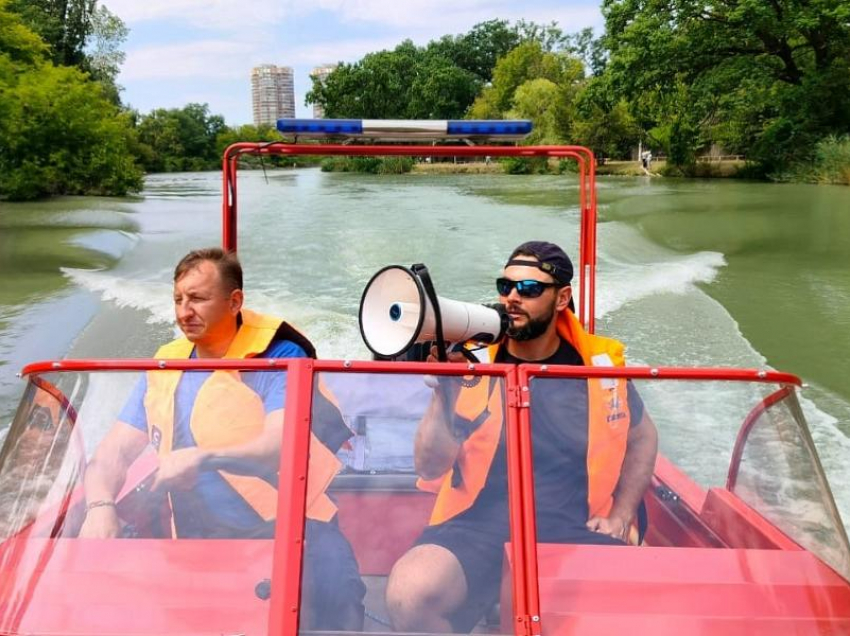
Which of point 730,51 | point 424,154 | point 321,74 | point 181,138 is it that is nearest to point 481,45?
point 321,74

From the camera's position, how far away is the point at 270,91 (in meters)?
141

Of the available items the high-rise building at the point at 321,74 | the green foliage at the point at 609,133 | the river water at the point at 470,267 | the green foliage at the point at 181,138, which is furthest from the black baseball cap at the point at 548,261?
the green foliage at the point at 181,138

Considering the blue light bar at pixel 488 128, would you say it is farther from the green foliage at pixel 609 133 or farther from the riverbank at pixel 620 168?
the green foliage at pixel 609 133

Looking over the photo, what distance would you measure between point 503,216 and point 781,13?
28.4 ft

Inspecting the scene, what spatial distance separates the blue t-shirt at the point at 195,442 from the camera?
168 centimetres

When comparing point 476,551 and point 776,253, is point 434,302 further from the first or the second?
point 776,253

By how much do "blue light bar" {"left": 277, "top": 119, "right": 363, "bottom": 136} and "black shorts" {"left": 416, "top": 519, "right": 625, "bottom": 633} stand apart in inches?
74.6

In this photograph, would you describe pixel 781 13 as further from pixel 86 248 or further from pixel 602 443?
pixel 602 443

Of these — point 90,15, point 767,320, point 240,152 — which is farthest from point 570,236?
point 90,15

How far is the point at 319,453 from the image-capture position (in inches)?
66.4

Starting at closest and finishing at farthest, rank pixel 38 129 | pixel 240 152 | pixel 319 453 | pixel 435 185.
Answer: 1. pixel 319 453
2. pixel 240 152
3. pixel 38 129
4. pixel 435 185

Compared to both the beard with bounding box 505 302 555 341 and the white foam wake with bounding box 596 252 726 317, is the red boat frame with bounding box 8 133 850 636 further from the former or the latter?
the white foam wake with bounding box 596 252 726 317

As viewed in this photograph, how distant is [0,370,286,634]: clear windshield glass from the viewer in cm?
154

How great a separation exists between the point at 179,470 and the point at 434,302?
2.20ft
